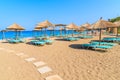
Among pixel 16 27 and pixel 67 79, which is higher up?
pixel 16 27

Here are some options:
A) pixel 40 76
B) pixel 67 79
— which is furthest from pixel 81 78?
pixel 40 76

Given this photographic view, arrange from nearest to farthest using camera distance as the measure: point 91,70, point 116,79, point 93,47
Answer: point 116,79 < point 91,70 < point 93,47

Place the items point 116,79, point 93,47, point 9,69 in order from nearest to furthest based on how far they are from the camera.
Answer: point 116,79 < point 9,69 < point 93,47

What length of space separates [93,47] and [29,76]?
706 centimetres

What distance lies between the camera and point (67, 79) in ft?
17.7

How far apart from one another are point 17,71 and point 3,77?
84 cm

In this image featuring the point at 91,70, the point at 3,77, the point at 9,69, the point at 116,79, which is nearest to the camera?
the point at 116,79

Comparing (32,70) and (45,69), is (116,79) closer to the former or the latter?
(45,69)

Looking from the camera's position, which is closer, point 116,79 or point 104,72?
point 116,79

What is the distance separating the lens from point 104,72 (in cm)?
607

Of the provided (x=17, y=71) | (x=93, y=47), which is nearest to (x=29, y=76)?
(x=17, y=71)

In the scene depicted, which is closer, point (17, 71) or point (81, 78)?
point (81, 78)

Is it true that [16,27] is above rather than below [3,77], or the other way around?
above

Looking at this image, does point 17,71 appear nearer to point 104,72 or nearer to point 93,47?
point 104,72
